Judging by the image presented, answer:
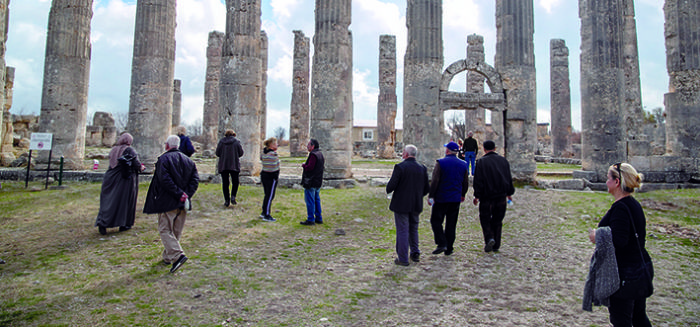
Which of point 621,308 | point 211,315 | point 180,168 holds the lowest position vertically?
point 211,315

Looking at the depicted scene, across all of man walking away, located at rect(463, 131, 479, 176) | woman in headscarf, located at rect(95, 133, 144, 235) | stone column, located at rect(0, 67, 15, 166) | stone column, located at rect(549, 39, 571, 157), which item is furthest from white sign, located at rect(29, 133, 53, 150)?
stone column, located at rect(549, 39, 571, 157)

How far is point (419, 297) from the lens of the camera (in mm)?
4742

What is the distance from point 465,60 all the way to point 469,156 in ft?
12.3

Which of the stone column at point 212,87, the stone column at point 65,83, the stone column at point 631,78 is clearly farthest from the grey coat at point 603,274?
the stone column at point 212,87

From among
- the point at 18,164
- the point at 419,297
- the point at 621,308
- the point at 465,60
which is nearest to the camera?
the point at 621,308

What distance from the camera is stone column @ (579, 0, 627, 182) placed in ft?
Result: 46.6

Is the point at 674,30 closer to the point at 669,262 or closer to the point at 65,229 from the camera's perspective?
the point at 669,262

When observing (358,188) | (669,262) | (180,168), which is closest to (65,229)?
(180,168)

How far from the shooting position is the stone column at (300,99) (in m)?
30.7

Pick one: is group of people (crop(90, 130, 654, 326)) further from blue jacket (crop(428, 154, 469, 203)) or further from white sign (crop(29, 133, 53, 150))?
white sign (crop(29, 133, 53, 150))

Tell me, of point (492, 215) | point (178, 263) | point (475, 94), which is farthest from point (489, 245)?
point (475, 94)

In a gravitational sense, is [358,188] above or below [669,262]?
above

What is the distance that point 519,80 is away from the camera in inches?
573

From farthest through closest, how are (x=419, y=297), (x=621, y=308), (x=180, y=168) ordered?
(x=180, y=168)
(x=419, y=297)
(x=621, y=308)
